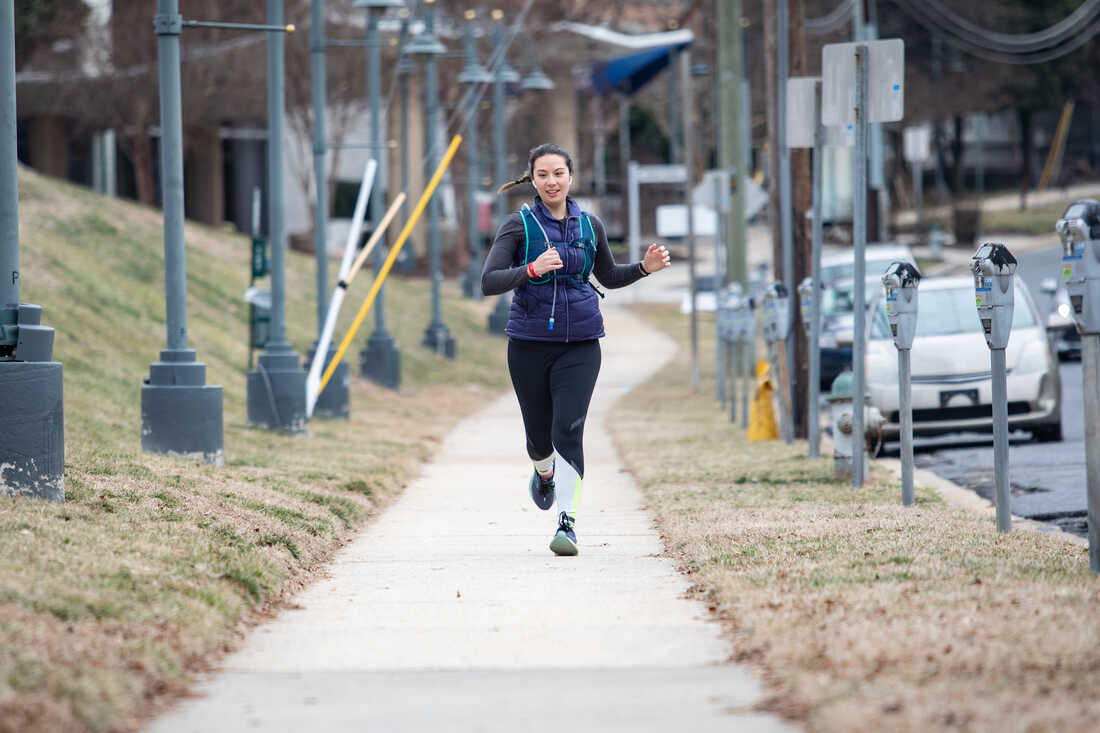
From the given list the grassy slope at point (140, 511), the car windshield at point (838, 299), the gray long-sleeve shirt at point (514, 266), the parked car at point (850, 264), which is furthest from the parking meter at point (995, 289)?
the parked car at point (850, 264)

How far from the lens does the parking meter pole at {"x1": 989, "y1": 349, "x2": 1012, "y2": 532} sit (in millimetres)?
7961

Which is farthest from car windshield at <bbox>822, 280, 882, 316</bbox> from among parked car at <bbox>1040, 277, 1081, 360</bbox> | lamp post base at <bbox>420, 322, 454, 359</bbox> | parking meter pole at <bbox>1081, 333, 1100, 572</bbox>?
parking meter pole at <bbox>1081, 333, 1100, 572</bbox>

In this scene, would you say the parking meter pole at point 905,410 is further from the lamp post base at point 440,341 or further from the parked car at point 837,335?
the lamp post base at point 440,341

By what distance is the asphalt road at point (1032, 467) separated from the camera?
34.8 feet

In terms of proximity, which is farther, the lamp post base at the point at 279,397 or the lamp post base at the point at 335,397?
the lamp post base at the point at 335,397

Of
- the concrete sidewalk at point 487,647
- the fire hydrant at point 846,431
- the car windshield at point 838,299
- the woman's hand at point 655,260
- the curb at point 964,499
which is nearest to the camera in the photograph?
the concrete sidewalk at point 487,647

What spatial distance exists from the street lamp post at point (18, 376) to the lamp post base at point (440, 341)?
70.5ft

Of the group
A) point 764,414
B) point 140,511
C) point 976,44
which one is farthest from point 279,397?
point 976,44

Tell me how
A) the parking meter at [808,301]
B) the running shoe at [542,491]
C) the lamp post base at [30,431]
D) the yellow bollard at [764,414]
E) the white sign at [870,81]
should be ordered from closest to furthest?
the lamp post base at [30,431] → the running shoe at [542,491] → the white sign at [870,81] → the parking meter at [808,301] → the yellow bollard at [764,414]

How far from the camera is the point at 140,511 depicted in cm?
820

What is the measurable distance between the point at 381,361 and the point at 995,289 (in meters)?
16.0

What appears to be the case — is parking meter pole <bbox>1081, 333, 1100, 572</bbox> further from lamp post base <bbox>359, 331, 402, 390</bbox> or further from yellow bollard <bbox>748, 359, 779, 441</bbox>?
lamp post base <bbox>359, 331, 402, 390</bbox>

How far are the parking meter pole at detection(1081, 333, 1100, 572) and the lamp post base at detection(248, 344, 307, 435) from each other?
9730mm

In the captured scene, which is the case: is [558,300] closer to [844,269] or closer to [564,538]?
[564,538]
